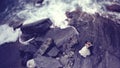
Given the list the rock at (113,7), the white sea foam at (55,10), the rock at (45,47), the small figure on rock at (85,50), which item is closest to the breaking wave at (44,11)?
the white sea foam at (55,10)

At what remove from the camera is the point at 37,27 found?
10.7 meters

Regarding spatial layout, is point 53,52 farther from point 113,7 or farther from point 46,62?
point 113,7

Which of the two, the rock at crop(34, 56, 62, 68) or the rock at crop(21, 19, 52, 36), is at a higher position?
the rock at crop(21, 19, 52, 36)

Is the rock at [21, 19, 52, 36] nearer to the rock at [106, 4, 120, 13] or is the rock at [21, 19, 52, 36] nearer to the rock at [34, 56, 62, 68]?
the rock at [34, 56, 62, 68]

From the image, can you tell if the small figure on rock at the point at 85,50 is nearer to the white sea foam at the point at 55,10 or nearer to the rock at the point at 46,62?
the rock at the point at 46,62

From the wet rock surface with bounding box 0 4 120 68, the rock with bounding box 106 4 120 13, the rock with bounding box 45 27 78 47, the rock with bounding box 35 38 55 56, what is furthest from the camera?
the rock with bounding box 106 4 120 13

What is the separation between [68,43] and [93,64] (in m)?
1.47

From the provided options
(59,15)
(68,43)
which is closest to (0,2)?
(59,15)

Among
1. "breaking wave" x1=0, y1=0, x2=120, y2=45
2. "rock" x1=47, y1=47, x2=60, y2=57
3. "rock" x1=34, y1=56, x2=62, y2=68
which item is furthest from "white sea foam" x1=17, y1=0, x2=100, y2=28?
"rock" x1=34, y1=56, x2=62, y2=68

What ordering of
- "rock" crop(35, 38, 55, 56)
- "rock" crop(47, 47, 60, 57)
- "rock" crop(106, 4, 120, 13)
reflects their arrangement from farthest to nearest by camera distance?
"rock" crop(106, 4, 120, 13)
"rock" crop(35, 38, 55, 56)
"rock" crop(47, 47, 60, 57)

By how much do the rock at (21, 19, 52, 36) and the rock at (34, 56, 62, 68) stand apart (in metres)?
1.51

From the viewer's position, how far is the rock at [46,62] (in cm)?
926

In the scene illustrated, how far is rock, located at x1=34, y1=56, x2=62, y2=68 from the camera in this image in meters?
9.26

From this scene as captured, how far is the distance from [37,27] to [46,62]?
6.32ft
